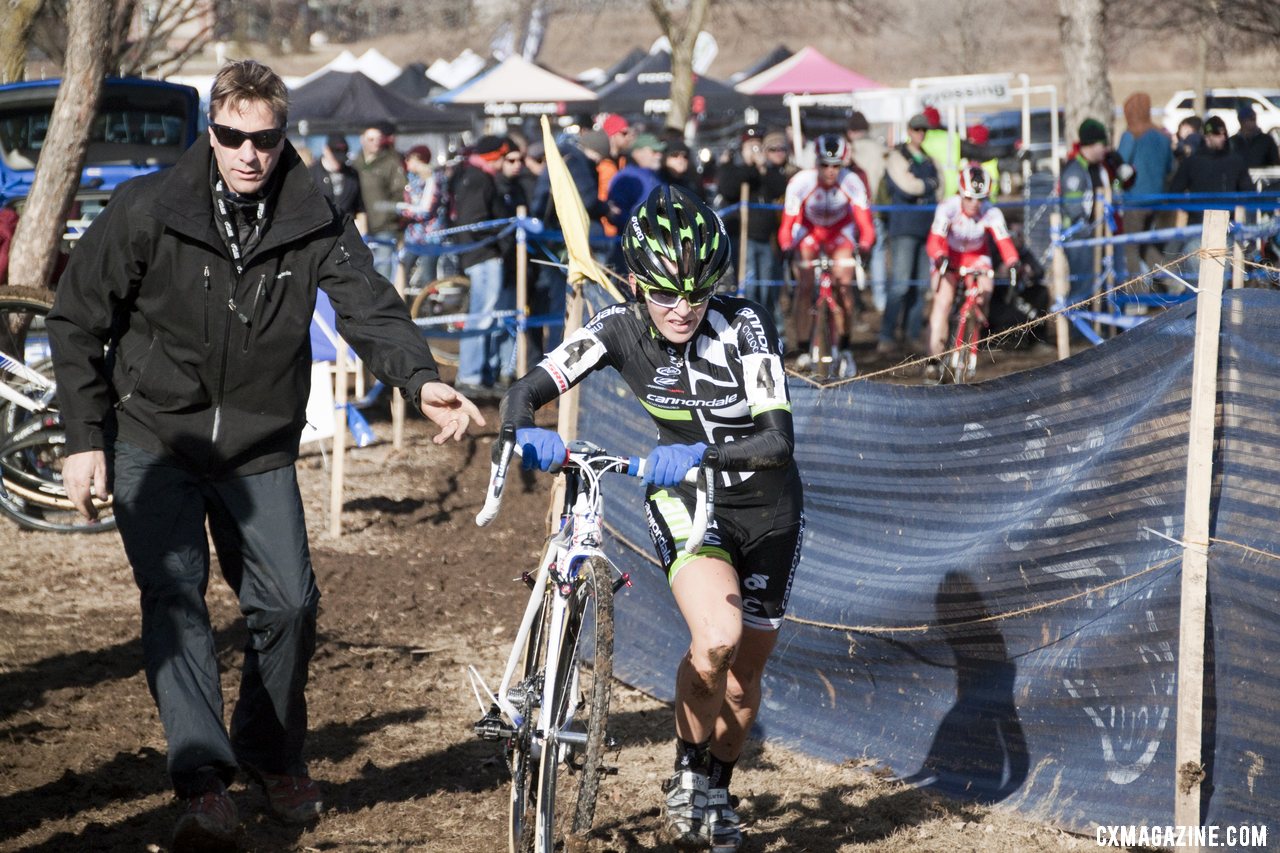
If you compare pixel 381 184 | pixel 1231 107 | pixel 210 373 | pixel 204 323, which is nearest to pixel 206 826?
pixel 210 373

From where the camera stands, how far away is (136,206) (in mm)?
4312

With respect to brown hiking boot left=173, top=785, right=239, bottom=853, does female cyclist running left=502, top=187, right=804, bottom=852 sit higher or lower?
higher

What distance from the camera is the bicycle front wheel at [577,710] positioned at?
3947 mm

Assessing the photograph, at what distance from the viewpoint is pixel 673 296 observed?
450 cm

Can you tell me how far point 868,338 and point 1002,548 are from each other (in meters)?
12.7

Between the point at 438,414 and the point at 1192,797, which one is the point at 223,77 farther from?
the point at 1192,797

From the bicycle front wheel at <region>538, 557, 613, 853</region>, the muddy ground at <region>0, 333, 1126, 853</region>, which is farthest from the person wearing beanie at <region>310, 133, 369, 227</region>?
the bicycle front wheel at <region>538, 557, 613, 853</region>

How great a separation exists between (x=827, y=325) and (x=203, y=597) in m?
9.69

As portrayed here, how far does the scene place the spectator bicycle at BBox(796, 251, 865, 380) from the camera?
A: 43.7ft

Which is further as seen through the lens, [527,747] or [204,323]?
[204,323]

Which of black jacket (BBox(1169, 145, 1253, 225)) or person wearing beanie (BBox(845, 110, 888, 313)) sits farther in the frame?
person wearing beanie (BBox(845, 110, 888, 313))

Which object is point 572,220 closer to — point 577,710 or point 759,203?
point 577,710

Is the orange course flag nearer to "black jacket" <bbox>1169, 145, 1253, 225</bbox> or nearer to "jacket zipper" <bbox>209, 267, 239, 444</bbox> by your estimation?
"jacket zipper" <bbox>209, 267, 239, 444</bbox>

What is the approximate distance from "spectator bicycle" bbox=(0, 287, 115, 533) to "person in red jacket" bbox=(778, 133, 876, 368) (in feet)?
23.9
